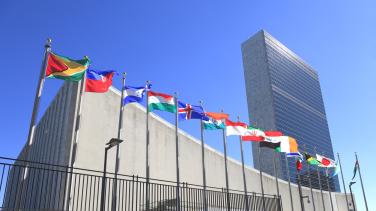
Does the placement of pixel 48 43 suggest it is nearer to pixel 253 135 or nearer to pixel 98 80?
pixel 98 80

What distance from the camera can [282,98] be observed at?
164500mm

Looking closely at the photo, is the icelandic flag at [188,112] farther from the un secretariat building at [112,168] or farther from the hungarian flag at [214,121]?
the un secretariat building at [112,168]

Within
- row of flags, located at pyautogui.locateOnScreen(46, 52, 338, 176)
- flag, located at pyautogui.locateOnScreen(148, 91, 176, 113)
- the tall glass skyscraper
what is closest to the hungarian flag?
row of flags, located at pyautogui.locateOnScreen(46, 52, 338, 176)

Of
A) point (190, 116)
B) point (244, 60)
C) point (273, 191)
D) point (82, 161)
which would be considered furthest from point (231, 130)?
point (244, 60)

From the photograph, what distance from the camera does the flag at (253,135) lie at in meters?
27.5

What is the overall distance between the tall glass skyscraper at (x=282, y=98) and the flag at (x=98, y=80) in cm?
13376

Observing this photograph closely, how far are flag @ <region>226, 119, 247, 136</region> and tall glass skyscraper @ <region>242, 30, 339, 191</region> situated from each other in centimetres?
12354

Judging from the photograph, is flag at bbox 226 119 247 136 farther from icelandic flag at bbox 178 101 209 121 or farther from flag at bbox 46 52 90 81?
flag at bbox 46 52 90 81

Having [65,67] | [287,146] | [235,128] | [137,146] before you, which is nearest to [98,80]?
[65,67]

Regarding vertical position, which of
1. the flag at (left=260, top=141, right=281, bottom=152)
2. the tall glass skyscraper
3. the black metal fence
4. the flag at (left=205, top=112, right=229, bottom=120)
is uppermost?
the tall glass skyscraper

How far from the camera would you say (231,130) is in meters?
26.3

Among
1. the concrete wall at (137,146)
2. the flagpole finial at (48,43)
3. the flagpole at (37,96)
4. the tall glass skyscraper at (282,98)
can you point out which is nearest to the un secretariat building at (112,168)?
the concrete wall at (137,146)

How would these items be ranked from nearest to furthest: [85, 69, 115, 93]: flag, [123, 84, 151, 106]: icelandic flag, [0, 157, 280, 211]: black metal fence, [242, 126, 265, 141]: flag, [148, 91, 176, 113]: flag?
[0, 157, 280, 211]: black metal fence, [85, 69, 115, 93]: flag, [123, 84, 151, 106]: icelandic flag, [148, 91, 176, 113]: flag, [242, 126, 265, 141]: flag

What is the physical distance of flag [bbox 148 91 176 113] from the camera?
22344 mm
